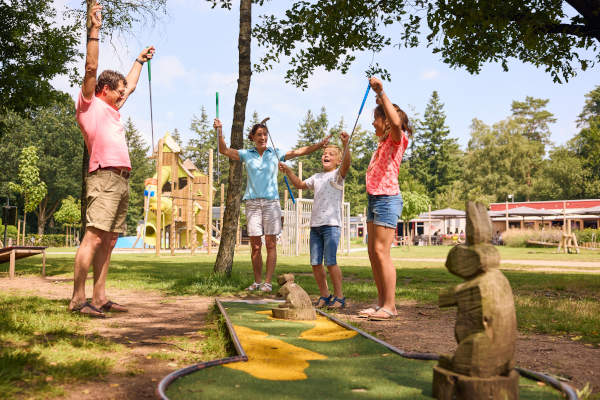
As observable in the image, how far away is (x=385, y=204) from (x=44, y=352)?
9.44 feet

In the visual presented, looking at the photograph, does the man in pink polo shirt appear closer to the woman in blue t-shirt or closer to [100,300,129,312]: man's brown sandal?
[100,300,129,312]: man's brown sandal

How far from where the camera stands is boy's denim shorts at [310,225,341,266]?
4.89 metres

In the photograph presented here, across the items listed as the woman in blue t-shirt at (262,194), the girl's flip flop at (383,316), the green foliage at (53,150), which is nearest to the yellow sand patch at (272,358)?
the girl's flip flop at (383,316)

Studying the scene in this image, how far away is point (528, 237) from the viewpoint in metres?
30.0

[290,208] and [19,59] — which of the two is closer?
[19,59]

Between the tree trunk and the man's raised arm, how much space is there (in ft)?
11.6

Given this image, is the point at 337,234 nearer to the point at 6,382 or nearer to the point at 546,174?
the point at 6,382

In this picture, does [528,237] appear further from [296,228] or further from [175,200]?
[175,200]

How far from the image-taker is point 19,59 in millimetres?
9602

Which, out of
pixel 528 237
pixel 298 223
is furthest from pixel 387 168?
pixel 528 237

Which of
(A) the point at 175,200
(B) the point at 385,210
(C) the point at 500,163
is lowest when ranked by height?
(B) the point at 385,210

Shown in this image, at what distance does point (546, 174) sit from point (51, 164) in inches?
2038

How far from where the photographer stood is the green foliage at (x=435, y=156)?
Answer: 5944 centimetres

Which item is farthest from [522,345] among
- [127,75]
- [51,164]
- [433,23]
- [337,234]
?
[51,164]
